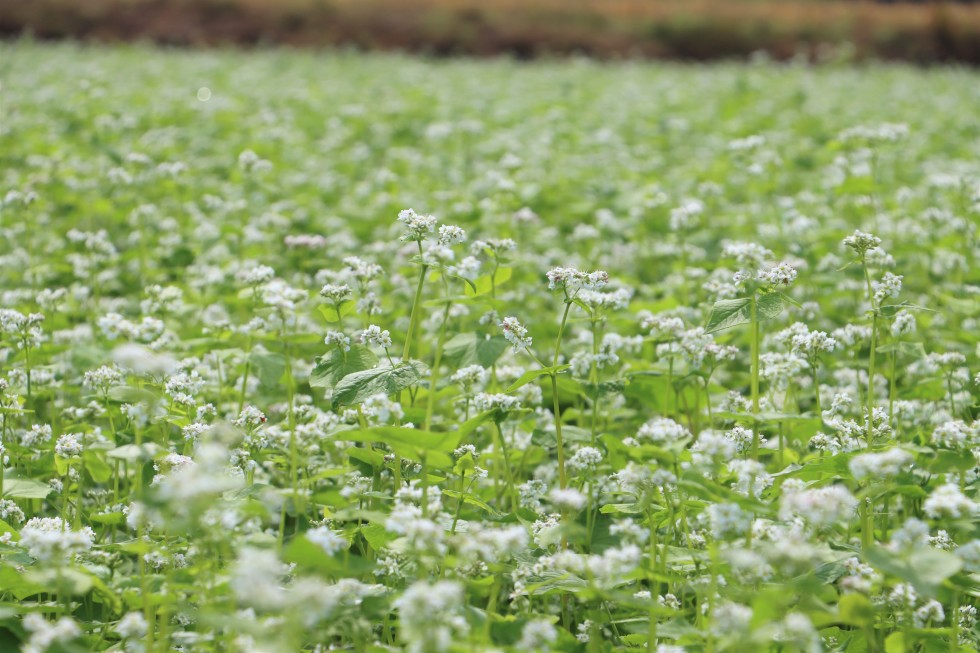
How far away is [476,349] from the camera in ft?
10.9

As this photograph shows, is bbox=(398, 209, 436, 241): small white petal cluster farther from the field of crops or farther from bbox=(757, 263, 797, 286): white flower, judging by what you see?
bbox=(757, 263, 797, 286): white flower

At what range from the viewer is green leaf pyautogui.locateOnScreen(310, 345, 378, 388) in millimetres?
2939

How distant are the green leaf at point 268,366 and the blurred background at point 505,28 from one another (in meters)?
20.9

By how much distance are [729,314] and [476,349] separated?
0.89 m

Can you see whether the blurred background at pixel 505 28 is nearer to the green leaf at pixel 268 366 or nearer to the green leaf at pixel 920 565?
the green leaf at pixel 268 366

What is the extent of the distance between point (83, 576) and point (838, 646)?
76.3 inches

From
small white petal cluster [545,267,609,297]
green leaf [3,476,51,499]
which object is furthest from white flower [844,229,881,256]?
green leaf [3,476,51,499]

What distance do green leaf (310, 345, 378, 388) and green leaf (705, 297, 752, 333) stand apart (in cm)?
106

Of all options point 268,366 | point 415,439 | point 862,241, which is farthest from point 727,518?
point 268,366

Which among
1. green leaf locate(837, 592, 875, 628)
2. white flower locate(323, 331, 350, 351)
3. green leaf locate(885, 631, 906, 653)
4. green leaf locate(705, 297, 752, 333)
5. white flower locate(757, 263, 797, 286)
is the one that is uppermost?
white flower locate(757, 263, 797, 286)

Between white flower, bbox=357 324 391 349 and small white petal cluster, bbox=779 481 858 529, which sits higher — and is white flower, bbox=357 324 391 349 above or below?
above

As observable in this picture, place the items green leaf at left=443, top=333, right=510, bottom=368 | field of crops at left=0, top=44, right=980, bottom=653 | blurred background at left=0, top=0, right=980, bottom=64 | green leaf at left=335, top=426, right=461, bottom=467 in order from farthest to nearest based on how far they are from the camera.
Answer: blurred background at left=0, top=0, right=980, bottom=64, green leaf at left=443, top=333, right=510, bottom=368, green leaf at left=335, top=426, right=461, bottom=467, field of crops at left=0, top=44, right=980, bottom=653

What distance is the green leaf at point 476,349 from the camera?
10.8 feet

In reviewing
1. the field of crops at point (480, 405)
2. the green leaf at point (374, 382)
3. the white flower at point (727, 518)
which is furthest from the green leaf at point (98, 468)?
the white flower at point (727, 518)
